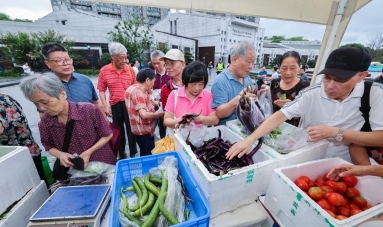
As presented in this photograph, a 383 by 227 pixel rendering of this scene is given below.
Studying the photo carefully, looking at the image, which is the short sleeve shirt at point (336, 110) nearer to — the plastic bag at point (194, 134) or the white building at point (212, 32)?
the plastic bag at point (194, 134)

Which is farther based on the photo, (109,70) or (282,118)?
(109,70)

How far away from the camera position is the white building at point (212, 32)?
28531 mm

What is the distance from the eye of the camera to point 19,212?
1.25 metres

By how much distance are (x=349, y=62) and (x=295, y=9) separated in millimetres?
1611

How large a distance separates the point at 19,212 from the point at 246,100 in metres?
2.08

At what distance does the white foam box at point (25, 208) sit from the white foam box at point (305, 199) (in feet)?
6.12

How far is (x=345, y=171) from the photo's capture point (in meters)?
1.23

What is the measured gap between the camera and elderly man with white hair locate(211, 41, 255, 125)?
2.03m

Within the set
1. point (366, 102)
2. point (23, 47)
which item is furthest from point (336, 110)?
point (23, 47)

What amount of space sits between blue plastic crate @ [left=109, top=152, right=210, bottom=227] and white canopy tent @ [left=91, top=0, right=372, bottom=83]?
1935 millimetres

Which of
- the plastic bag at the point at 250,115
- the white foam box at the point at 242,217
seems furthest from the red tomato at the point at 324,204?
the plastic bag at the point at 250,115

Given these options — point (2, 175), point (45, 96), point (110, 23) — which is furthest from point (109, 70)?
point (110, 23)

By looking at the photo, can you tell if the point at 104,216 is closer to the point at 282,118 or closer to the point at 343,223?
the point at 343,223

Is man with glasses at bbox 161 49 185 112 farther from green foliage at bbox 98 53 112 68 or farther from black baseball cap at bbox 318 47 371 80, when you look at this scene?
green foliage at bbox 98 53 112 68
